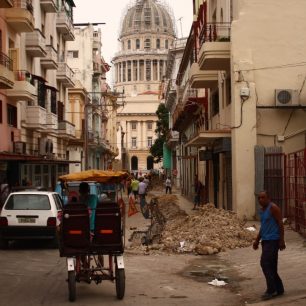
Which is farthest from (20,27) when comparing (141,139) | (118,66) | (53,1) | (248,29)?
(118,66)

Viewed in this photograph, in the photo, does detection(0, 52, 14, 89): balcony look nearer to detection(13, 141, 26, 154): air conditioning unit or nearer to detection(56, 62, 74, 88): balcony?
detection(13, 141, 26, 154): air conditioning unit

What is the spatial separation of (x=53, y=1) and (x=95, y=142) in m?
28.6

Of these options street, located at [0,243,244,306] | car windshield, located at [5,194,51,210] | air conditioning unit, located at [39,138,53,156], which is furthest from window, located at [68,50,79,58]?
street, located at [0,243,244,306]

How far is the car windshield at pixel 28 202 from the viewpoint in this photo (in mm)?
16938

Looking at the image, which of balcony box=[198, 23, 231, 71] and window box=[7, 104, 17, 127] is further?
window box=[7, 104, 17, 127]

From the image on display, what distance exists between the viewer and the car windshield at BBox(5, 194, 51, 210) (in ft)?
55.6

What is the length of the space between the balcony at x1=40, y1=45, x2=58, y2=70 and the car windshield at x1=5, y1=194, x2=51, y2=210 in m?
20.6

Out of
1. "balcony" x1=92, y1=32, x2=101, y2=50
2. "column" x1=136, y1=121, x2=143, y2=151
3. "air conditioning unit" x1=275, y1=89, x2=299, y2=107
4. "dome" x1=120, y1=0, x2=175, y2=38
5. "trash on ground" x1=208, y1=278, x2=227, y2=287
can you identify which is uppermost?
"dome" x1=120, y1=0, x2=175, y2=38

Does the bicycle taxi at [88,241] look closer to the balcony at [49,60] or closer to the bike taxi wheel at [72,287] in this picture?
the bike taxi wheel at [72,287]

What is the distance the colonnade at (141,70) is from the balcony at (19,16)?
133m

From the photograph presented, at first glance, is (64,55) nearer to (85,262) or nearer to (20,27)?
(20,27)

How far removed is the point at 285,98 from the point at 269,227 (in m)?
12.7

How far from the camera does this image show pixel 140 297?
10.2 metres

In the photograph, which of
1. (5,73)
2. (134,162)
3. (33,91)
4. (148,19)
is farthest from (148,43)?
(5,73)
